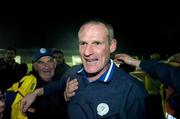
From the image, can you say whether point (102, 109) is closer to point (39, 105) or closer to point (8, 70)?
point (39, 105)

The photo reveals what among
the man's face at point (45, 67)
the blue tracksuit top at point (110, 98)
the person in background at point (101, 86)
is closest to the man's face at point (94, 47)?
the person in background at point (101, 86)

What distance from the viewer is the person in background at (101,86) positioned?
7.68ft

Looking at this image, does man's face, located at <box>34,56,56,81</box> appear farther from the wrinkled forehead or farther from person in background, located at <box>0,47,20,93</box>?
person in background, located at <box>0,47,20,93</box>

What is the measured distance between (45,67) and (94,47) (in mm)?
1682

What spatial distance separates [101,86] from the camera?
249cm

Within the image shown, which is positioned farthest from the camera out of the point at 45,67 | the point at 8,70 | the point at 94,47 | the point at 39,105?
the point at 8,70

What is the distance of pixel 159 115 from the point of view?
7020 millimetres

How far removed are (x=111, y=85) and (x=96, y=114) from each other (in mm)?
283

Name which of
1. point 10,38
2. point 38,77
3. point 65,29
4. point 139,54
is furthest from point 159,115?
point 65,29

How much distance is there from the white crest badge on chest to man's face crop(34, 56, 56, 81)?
1.74 m

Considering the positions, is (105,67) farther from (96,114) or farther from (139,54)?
(139,54)

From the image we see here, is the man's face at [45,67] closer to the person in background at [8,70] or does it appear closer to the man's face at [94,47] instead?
the man's face at [94,47]

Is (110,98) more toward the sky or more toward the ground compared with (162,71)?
more toward the ground

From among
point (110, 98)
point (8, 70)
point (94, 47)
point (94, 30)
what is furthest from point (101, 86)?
point (8, 70)
